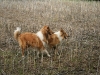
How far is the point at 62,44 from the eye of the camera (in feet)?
27.7

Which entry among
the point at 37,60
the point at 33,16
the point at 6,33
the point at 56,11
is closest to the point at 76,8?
the point at 56,11

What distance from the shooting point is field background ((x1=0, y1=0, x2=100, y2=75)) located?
6.30 m

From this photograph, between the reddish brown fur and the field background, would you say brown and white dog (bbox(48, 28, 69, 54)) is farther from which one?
the reddish brown fur

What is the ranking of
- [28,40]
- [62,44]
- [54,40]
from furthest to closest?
[62,44], [54,40], [28,40]

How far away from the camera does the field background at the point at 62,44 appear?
630 centimetres

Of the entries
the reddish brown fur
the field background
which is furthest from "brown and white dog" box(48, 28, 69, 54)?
the reddish brown fur

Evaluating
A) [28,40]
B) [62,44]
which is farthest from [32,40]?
[62,44]

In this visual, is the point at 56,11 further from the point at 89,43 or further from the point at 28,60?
the point at 28,60

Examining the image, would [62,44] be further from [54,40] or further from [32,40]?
[32,40]

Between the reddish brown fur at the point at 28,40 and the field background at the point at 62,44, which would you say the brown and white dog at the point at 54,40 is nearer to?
the field background at the point at 62,44

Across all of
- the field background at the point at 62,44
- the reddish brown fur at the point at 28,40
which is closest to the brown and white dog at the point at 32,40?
the reddish brown fur at the point at 28,40

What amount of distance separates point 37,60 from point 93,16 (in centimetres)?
698

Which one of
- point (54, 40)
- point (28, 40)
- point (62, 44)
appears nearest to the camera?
point (28, 40)

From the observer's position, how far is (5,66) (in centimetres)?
630
